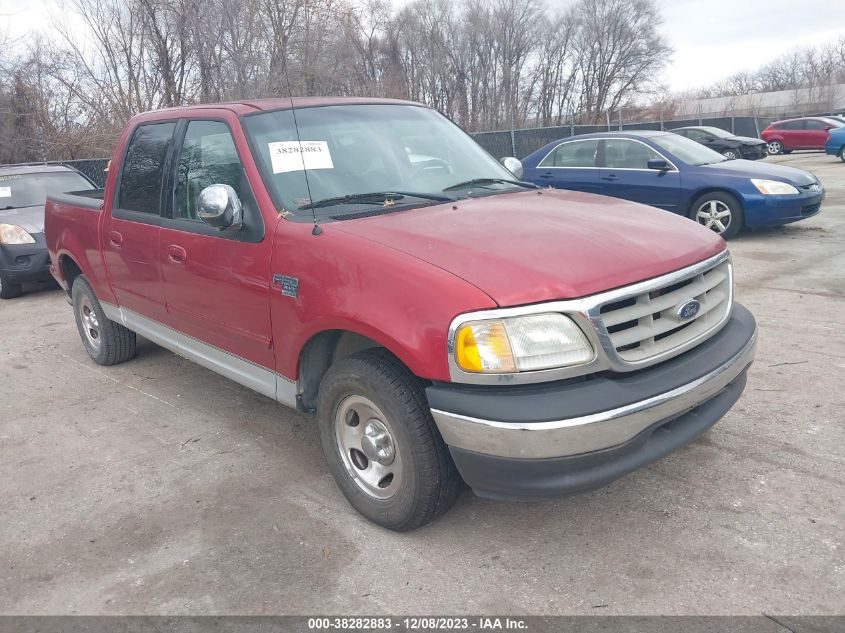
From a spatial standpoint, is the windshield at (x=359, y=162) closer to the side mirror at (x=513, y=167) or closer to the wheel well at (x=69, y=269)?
the side mirror at (x=513, y=167)

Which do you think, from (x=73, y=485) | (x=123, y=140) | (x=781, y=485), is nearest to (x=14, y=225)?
(x=123, y=140)

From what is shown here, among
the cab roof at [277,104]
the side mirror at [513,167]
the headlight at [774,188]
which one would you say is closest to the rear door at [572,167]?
the headlight at [774,188]

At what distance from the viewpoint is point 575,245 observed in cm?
283

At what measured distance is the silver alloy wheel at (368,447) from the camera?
2.97 m

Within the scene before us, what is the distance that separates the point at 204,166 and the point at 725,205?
24.6 ft

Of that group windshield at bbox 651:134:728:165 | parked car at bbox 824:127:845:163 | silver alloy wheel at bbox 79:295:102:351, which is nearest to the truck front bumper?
silver alloy wheel at bbox 79:295:102:351

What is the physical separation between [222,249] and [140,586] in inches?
64.5

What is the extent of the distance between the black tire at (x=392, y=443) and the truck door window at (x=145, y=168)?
194 cm

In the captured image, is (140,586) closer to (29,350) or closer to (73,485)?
(73,485)

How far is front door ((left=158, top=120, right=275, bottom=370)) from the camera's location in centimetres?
342

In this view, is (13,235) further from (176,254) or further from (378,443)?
(378,443)

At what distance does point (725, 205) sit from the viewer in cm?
923

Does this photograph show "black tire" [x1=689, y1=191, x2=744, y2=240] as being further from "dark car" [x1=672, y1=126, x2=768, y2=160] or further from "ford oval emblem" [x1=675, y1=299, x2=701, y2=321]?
"dark car" [x1=672, y1=126, x2=768, y2=160]

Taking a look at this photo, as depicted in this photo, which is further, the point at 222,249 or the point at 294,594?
the point at 222,249
